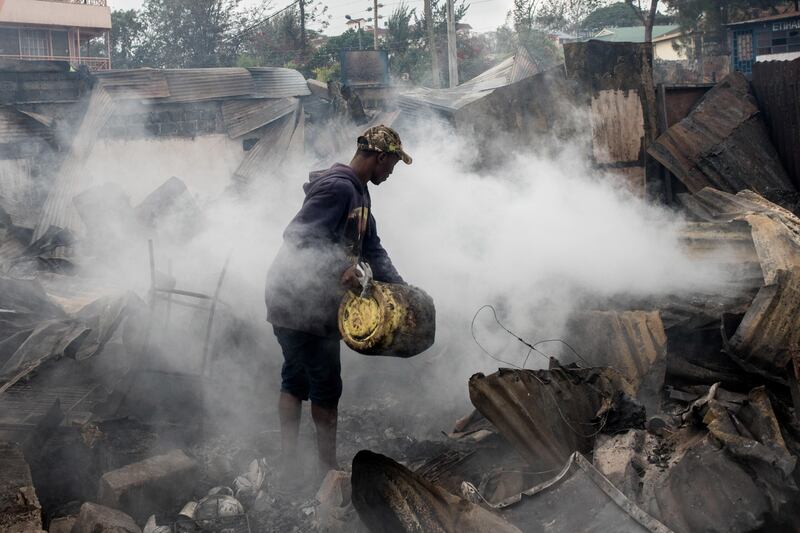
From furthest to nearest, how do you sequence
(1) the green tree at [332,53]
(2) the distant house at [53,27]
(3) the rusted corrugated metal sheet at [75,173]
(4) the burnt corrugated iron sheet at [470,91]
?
(2) the distant house at [53,27] < (1) the green tree at [332,53] < (3) the rusted corrugated metal sheet at [75,173] < (4) the burnt corrugated iron sheet at [470,91]

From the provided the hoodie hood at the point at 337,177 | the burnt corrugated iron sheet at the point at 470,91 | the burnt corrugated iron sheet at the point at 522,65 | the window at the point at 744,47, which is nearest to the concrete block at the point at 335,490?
the hoodie hood at the point at 337,177

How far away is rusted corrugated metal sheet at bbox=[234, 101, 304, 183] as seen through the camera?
37.2 ft

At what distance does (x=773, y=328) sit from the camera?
3.97 m

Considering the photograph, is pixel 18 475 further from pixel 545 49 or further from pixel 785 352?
pixel 545 49

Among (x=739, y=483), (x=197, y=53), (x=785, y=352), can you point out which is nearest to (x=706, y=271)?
(x=785, y=352)

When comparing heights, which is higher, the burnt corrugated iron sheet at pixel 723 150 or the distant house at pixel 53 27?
the distant house at pixel 53 27

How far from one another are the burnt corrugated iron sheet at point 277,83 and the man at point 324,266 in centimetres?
884

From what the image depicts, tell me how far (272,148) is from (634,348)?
8.65 m

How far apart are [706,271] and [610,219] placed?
1235mm

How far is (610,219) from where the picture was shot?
5.89m

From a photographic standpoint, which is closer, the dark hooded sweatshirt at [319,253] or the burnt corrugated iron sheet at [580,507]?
the burnt corrugated iron sheet at [580,507]

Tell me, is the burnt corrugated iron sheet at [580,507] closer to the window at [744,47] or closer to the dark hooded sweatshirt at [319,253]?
the dark hooded sweatshirt at [319,253]

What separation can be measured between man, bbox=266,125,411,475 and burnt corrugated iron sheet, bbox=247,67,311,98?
29.0 feet

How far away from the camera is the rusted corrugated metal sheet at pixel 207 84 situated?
11.0 m
